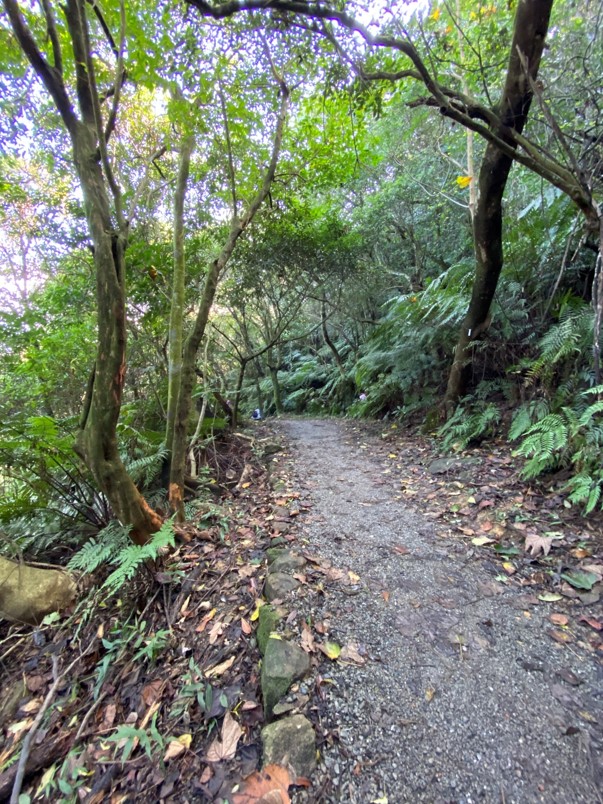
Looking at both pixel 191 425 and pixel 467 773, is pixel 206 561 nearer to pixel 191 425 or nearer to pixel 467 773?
pixel 467 773

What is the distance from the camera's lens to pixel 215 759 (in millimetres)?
1608

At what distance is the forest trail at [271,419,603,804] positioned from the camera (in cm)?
139

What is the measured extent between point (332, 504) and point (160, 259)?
4092 mm

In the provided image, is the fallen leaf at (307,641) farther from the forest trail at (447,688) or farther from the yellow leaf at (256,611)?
the yellow leaf at (256,611)

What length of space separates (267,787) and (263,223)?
24.1ft

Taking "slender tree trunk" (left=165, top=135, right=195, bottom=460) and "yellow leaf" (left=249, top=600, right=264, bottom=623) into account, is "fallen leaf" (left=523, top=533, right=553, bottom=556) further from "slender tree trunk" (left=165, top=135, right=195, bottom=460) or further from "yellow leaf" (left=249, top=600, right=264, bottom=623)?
"slender tree trunk" (left=165, top=135, right=195, bottom=460)

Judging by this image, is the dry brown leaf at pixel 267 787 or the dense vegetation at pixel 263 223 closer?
the dry brown leaf at pixel 267 787

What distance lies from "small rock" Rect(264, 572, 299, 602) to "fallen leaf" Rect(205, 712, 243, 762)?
0.69 meters

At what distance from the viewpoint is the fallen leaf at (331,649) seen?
1.93 meters

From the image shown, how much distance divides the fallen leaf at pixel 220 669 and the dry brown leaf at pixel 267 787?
602 mm

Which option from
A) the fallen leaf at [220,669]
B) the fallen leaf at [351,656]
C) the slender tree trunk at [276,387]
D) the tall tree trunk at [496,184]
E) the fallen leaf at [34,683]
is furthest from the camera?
the slender tree trunk at [276,387]

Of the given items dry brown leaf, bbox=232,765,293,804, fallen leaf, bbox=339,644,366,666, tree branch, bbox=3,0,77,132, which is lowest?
dry brown leaf, bbox=232,765,293,804

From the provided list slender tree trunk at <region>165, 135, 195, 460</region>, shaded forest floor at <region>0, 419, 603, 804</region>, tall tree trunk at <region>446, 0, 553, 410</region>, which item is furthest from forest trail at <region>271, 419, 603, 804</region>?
tall tree trunk at <region>446, 0, 553, 410</region>

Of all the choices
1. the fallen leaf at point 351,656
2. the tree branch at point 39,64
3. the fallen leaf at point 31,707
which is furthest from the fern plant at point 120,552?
the tree branch at point 39,64
